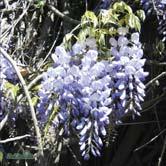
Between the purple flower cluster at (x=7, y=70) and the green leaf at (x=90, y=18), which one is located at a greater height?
the green leaf at (x=90, y=18)

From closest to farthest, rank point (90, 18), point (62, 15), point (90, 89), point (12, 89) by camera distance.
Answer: point (90, 89) → point (90, 18) → point (12, 89) → point (62, 15)

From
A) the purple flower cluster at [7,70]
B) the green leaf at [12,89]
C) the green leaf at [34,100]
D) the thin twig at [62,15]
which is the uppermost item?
the thin twig at [62,15]

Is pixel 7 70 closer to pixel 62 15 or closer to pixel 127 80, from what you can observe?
pixel 62 15

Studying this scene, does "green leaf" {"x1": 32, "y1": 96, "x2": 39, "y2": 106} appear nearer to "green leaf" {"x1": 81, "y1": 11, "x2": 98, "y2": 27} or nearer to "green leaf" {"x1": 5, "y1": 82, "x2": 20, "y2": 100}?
"green leaf" {"x1": 5, "y1": 82, "x2": 20, "y2": 100}

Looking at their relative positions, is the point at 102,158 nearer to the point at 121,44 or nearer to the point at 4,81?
the point at 4,81

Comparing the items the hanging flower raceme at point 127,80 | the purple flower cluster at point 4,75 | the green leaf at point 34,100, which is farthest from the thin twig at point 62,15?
the hanging flower raceme at point 127,80

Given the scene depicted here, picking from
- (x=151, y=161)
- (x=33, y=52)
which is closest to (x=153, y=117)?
(x=151, y=161)

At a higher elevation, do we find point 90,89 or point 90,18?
point 90,18

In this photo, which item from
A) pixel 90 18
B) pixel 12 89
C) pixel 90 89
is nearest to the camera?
pixel 90 89

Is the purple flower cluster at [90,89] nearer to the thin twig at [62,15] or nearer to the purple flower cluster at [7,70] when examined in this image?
the purple flower cluster at [7,70]

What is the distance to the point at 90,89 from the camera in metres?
1.73

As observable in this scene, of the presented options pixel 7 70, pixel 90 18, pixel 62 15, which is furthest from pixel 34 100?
pixel 62 15

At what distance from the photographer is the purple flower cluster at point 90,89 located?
1.72 m

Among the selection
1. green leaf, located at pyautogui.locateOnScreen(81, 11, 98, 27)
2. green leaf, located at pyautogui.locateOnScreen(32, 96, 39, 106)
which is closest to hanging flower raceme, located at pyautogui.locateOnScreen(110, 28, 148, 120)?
green leaf, located at pyautogui.locateOnScreen(81, 11, 98, 27)
